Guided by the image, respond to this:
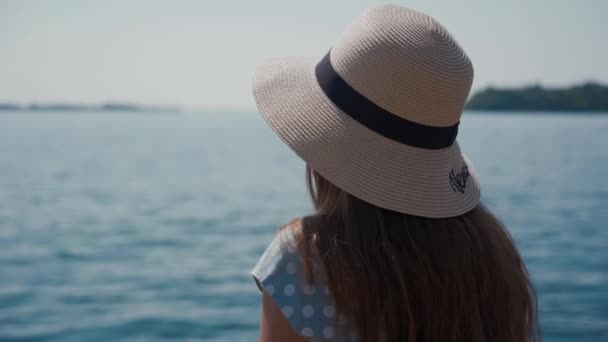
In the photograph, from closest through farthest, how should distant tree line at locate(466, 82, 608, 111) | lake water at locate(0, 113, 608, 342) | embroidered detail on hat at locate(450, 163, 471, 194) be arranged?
embroidered detail on hat at locate(450, 163, 471, 194), lake water at locate(0, 113, 608, 342), distant tree line at locate(466, 82, 608, 111)

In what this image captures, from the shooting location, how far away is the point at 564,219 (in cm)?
Answer: 1115

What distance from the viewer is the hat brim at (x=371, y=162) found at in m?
1.42

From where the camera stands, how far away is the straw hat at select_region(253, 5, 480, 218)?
143 cm

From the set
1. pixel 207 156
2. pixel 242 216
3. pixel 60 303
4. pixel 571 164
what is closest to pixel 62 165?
pixel 207 156

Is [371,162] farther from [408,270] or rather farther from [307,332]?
[307,332]

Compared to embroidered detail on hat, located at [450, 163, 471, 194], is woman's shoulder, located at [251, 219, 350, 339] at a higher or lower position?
lower

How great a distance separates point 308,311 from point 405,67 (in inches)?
19.6

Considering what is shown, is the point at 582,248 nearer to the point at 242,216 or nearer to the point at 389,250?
the point at 242,216

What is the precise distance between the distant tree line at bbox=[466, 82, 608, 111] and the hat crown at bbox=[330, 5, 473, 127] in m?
52.0

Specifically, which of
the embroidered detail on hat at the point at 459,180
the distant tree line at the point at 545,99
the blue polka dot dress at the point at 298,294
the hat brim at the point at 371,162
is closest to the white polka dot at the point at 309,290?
the blue polka dot dress at the point at 298,294

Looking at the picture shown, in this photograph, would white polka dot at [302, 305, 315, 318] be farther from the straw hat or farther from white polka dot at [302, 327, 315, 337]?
the straw hat

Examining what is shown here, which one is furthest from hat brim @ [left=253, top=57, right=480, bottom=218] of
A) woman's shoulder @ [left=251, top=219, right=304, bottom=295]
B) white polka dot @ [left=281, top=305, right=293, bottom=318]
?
white polka dot @ [left=281, top=305, right=293, bottom=318]

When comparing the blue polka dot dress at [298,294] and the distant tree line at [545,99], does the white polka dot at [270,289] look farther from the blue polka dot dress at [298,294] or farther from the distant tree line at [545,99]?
the distant tree line at [545,99]

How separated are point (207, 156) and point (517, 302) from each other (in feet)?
77.3
